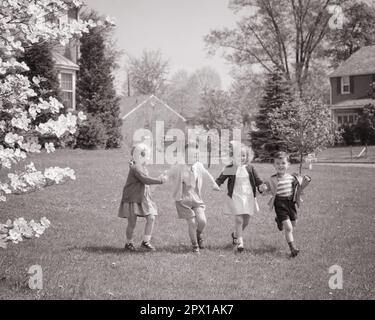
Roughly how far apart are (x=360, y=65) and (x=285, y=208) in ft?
127

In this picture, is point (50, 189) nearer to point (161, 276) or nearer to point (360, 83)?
point (161, 276)

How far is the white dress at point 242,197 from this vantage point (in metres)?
8.09

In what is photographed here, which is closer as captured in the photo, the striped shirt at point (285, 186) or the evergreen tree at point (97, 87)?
the striped shirt at point (285, 186)

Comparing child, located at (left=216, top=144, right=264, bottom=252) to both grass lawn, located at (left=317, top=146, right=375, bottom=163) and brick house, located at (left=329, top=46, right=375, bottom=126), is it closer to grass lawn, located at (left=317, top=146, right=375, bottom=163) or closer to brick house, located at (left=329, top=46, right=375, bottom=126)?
grass lawn, located at (left=317, top=146, right=375, bottom=163)

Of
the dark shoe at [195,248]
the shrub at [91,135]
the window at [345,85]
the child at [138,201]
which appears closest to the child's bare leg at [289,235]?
the dark shoe at [195,248]

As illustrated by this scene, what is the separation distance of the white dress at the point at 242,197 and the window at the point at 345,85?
3769 centimetres

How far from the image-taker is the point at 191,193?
8.05 metres

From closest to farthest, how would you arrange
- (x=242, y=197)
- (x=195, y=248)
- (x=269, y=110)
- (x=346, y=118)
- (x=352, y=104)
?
(x=195, y=248), (x=242, y=197), (x=269, y=110), (x=352, y=104), (x=346, y=118)

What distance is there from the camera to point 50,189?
43.0 feet

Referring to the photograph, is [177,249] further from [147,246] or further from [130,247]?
[130,247]

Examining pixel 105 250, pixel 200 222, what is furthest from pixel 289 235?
pixel 105 250

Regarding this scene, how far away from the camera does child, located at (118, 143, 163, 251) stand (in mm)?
7734

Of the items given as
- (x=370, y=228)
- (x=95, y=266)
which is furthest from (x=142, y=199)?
(x=370, y=228)

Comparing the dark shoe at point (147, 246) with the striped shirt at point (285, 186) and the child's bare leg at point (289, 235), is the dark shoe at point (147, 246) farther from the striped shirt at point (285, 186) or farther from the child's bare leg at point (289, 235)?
the striped shirt at point (285, 186)
